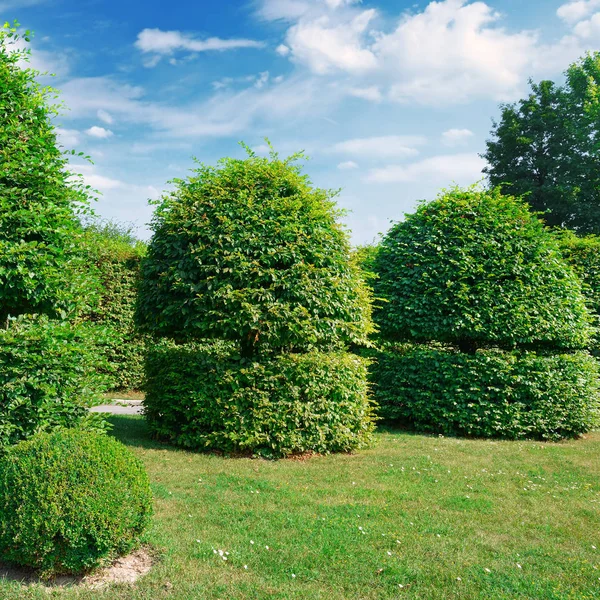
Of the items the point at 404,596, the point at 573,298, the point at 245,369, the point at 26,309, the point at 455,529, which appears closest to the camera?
the point at 404,596

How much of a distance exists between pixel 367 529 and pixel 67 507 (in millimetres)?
3046

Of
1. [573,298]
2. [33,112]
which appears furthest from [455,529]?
[573,298]

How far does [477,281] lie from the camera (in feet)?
39.9

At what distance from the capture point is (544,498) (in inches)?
299

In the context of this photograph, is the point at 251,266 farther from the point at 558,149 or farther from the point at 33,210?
the point at 558,149

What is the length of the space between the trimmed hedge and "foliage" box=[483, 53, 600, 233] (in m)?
24.3

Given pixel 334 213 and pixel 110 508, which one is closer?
pixel 110 508

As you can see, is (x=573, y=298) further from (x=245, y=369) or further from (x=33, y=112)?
(x=33, y=112)

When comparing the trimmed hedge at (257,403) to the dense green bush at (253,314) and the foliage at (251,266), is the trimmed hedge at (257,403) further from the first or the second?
the foliage at (251,266)

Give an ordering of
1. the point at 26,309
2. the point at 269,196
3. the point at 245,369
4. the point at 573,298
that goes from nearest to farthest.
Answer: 1. the point at 26,309
2. the point at 245,369
3. the point at 269,196
4. the point at 573,298

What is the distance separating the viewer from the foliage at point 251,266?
8.98 m

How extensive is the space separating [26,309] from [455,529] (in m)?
5.61

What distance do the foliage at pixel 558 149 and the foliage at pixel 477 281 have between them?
18.6 m

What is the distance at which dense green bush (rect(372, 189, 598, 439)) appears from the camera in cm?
1188
